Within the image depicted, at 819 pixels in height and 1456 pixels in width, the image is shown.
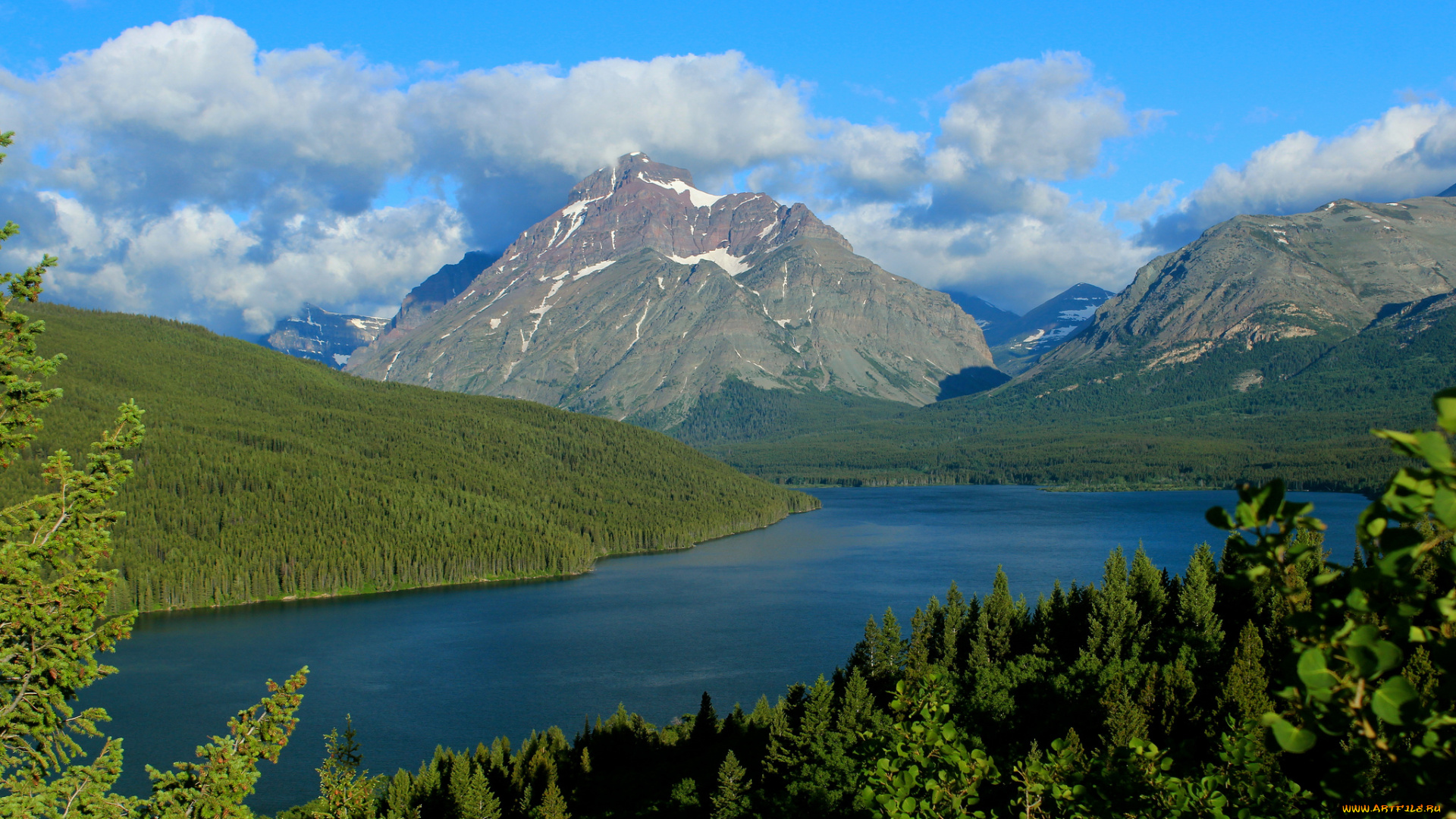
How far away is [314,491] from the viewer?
465 ft

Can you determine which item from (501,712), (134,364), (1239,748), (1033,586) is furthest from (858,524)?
(1239,748)

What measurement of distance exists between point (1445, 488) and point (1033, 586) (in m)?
103

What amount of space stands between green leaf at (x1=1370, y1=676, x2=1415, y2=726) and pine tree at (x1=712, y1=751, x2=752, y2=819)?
3681 centimetres

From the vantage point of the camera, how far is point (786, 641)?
84938mm

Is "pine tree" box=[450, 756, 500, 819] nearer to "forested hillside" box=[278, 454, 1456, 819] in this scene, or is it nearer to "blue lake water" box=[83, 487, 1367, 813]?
"forested hillside" box=[278, 454, 1456, 819]

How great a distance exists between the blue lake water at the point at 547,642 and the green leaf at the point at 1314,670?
5677 cm

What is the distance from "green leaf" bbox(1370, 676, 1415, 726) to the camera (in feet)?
10.9

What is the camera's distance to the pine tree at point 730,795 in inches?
1480

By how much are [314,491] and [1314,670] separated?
152m

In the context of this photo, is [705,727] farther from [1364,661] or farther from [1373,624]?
[1364,661]

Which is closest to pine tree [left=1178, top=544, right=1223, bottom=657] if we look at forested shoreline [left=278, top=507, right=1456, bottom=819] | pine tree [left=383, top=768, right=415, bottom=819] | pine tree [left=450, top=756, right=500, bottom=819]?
forested shoreline [left=278, top=507, right=1456, bottom=819]

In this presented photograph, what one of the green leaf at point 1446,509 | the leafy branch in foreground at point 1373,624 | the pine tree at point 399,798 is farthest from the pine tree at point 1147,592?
the green leaf at point 1446,509

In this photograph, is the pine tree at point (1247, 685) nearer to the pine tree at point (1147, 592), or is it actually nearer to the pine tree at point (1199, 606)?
the pine tree at point (1199, 606)

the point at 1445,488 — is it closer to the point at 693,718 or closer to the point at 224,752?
the point at 224,752
